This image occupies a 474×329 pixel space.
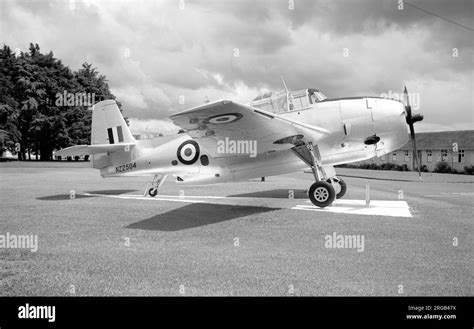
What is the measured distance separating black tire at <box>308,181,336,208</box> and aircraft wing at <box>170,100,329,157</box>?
1662 mm

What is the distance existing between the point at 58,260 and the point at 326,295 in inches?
174

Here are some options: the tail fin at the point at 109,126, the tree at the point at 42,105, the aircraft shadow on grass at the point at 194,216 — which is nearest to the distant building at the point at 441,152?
the tail fin at the point at 109,126

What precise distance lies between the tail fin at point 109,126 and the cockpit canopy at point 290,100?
6904 mm

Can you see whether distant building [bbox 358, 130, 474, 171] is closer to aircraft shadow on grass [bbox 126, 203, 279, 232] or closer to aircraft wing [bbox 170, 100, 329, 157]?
aircraft wing [bbox 170, 100, 329, 157]

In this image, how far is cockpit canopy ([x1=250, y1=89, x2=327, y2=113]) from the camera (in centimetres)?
1212

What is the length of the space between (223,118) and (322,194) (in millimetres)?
4568

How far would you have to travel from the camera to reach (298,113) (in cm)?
1196

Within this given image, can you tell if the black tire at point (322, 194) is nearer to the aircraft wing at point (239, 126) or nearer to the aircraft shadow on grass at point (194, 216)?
the aircraft shadow on grass at point (194, 216)

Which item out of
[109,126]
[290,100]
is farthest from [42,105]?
[290,100]

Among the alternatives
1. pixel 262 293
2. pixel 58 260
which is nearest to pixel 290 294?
pixel 262 293

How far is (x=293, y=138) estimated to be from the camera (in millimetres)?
11203

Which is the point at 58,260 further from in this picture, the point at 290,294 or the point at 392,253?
the point at 392,253

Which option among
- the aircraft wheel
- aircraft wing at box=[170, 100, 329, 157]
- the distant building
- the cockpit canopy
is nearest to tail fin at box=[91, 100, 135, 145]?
the aircraft wheel
